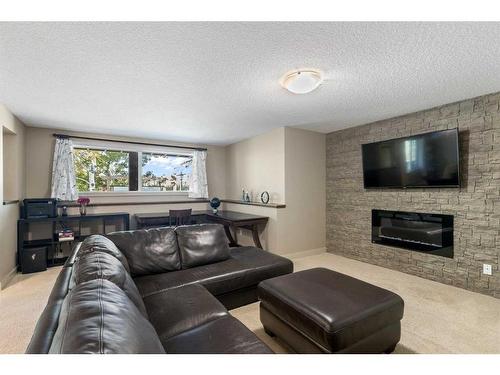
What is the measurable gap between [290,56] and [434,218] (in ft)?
9.08

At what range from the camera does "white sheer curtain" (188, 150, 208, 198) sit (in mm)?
5156

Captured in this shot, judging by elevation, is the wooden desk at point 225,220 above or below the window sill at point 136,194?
below

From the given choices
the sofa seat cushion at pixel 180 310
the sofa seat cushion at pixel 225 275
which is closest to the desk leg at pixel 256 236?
the sofa seat cushion at pixel 225 275

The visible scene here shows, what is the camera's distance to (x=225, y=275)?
2195 mm

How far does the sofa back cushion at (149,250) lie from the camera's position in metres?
2.21

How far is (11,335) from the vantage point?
1.89m

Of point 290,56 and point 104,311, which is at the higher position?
point 290,56

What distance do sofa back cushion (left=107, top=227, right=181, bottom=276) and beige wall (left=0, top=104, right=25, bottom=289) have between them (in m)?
1.79

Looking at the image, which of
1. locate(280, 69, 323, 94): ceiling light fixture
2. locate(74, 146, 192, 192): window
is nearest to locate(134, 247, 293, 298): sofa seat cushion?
locate(280, 69, 323, 94): ceiling light fixture

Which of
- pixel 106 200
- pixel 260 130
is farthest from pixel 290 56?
pixel 106 200

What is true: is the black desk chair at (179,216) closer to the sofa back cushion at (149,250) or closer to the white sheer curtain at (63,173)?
the sofa back cushion at (149,250)

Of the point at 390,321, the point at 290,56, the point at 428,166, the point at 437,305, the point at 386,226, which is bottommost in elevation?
the point at 437,305

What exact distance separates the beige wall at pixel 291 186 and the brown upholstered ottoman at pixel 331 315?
2039 millimetres

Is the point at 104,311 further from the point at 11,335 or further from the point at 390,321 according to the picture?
the point at 11,335
